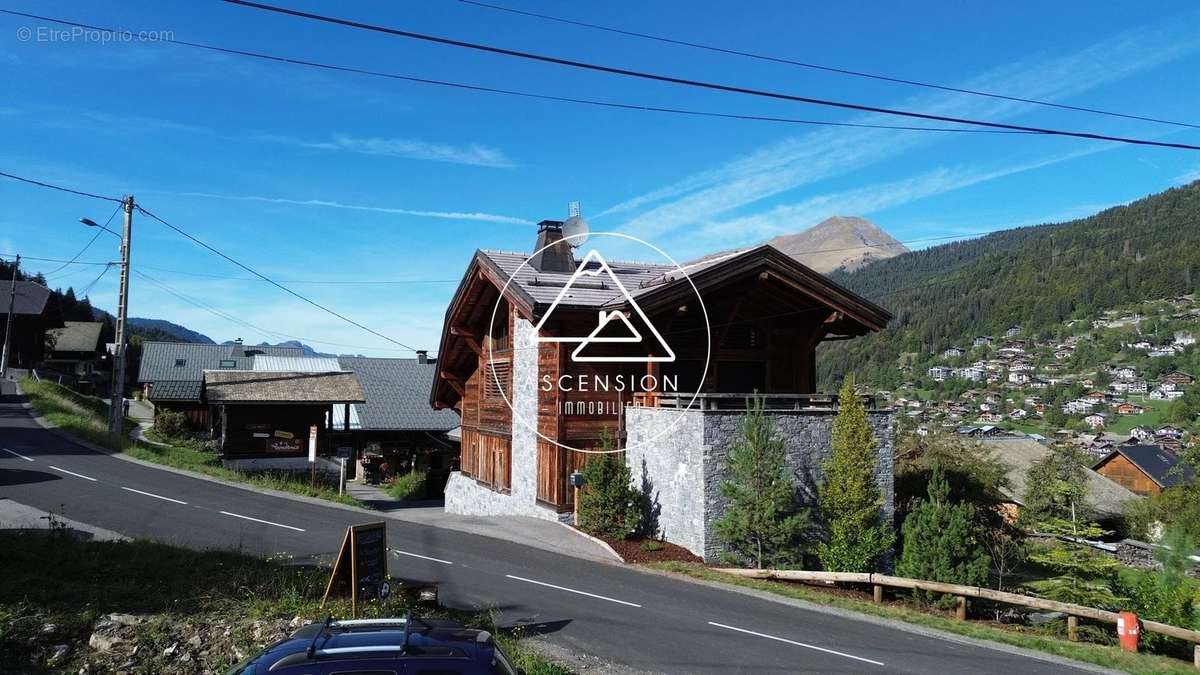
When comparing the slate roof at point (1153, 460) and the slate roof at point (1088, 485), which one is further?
the slate roof at point (1153, 460)

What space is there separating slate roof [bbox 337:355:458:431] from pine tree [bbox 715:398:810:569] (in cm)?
2696

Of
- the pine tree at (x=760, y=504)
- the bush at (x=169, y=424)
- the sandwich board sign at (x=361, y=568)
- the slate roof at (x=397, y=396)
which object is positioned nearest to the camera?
the sandwich board sign at (x=361, y=568)

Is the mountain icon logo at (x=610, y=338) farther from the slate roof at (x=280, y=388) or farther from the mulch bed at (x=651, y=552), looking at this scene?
the slate roof at (x=280, y=388)

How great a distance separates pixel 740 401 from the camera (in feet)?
64.7

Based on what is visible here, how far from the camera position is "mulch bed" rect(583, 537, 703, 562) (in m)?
17.1

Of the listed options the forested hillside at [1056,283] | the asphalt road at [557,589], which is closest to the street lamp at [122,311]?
the asphalt road at [557,589]

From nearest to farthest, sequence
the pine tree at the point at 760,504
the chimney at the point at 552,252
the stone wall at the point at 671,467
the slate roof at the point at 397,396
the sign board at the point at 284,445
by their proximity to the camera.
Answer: the pine tree at the point at 760,504
the stone wall at the point at 671,467
the chimney at the point at 552,252
the sign board at the point at 284,445
the slate roof at the point at 397,396

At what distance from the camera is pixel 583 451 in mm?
20906

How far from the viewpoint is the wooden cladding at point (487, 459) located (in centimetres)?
2470

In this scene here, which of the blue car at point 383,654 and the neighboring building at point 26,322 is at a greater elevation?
the neighboring building at point 26,322

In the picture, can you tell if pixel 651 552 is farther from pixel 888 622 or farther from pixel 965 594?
pixel 965 594

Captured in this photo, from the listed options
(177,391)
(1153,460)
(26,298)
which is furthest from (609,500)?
(1153,460)

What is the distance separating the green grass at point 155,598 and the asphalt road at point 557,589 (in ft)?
5.24

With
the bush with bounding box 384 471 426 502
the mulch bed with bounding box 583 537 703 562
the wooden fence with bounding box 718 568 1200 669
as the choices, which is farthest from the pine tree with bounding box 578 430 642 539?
the bush with bounding box 384 471 426 502
